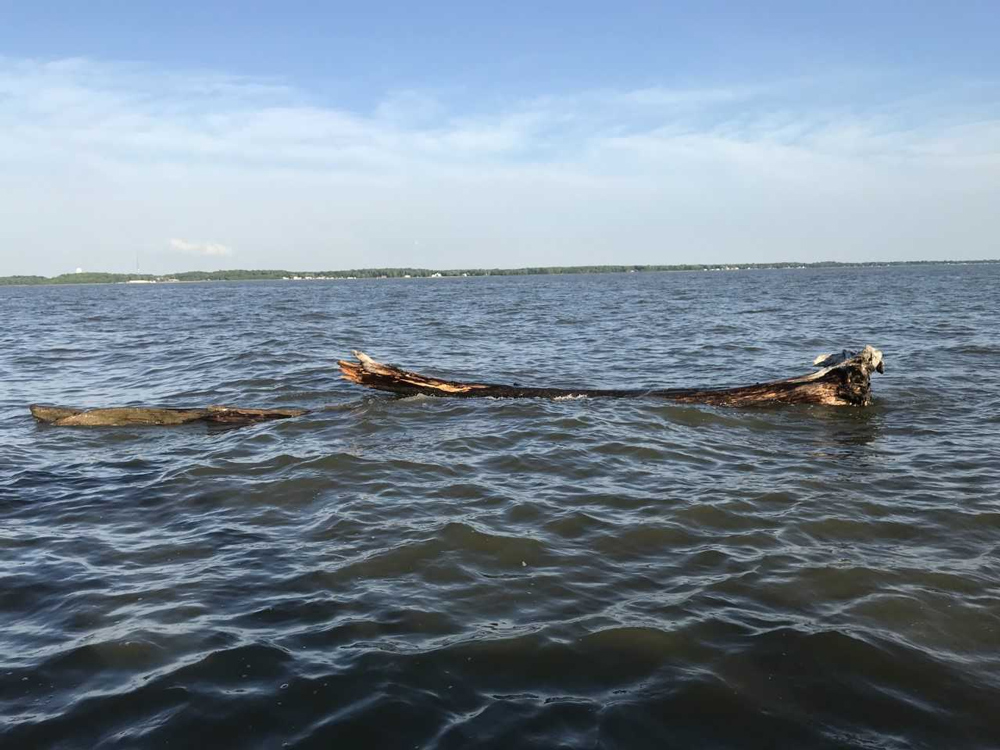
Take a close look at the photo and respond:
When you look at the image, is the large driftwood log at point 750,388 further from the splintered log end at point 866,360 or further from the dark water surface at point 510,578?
the dark water surface at point 510,578

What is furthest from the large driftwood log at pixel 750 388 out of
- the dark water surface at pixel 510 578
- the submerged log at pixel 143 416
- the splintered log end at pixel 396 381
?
the submerged log at pixel 143 416

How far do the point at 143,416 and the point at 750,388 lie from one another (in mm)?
10717

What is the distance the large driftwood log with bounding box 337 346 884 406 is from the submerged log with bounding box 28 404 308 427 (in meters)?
1.94

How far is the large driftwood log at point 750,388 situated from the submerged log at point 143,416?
194cm

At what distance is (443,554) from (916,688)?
3.86 m

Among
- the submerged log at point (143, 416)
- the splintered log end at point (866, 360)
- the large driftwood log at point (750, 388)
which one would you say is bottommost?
the submerged log at point (143, 416)

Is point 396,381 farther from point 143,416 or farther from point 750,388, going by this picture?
point 750,388

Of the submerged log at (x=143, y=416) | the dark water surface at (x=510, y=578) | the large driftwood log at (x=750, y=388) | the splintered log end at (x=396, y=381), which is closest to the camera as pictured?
the dark water surface at (x=510, y=578)

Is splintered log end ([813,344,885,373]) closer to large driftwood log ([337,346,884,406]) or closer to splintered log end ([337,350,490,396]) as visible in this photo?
large driftwood log ([337,346,884,406])

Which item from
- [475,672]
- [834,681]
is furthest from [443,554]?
[834,681]

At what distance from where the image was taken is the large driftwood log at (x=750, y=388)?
40.3 ft

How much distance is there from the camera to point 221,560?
Answer: 6531 millimetres

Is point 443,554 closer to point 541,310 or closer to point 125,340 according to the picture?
point 125,340

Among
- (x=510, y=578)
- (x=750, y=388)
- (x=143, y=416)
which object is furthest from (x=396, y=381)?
(x=510, y=578)
